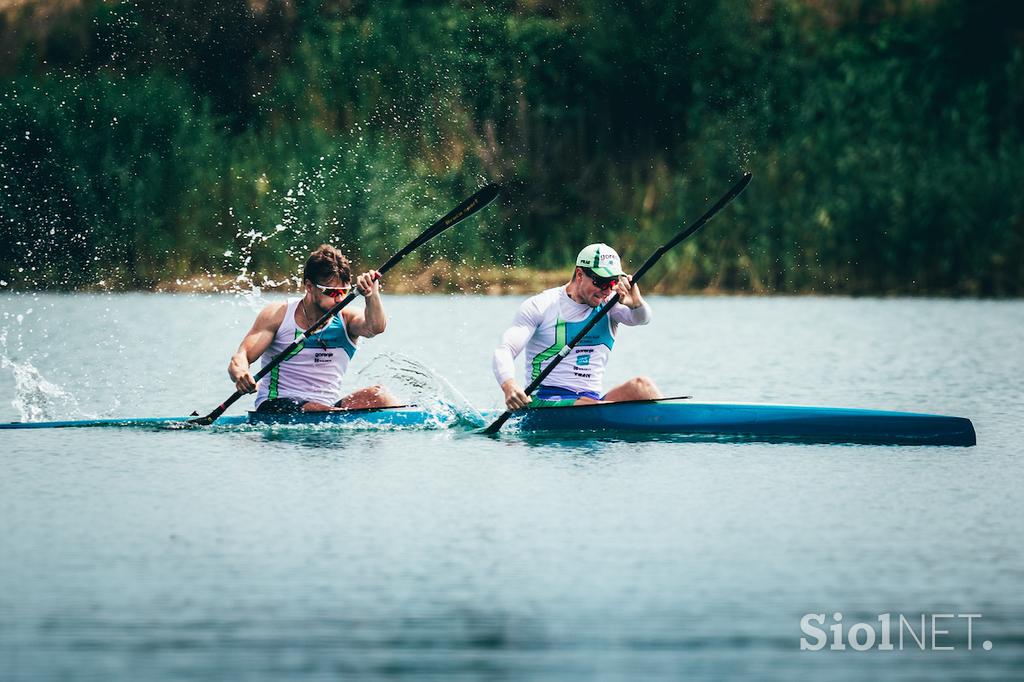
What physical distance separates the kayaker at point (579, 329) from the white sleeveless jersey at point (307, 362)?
119 cm

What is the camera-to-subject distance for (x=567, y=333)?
12609 mm

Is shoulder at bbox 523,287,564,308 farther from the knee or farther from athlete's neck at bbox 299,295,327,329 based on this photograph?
athlete's neck at bbox 299,295,327,329

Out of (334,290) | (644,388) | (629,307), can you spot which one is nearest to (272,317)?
(334,290)

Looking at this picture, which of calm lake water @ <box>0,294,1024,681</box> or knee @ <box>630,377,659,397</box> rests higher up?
knee @ <box>630,377,659,397</box>

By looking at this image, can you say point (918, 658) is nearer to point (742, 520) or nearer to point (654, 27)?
point (742, 520)

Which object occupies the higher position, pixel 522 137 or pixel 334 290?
pixel 522 137

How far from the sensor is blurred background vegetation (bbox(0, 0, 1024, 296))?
30.8 m

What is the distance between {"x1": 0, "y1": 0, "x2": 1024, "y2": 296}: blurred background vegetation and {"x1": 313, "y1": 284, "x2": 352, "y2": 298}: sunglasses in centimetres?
1730

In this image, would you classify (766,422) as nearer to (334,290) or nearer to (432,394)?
(432,394)

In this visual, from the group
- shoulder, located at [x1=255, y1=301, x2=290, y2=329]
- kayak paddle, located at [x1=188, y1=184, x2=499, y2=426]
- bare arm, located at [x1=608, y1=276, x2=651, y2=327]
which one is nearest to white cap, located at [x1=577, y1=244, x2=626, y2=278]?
bare arm, located at [x1=608, y1=276, x2=651, y2=327]

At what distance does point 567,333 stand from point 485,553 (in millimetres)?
4626

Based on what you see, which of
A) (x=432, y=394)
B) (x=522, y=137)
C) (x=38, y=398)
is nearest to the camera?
(x=432, y=394)

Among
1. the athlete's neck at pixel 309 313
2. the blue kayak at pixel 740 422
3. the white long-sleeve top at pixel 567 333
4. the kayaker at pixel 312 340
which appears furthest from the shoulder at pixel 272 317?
the white long-sleeve top at pixel 567 333

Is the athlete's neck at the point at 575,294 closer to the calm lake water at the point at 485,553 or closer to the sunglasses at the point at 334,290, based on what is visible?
the calm lake water at the point at 485,553
